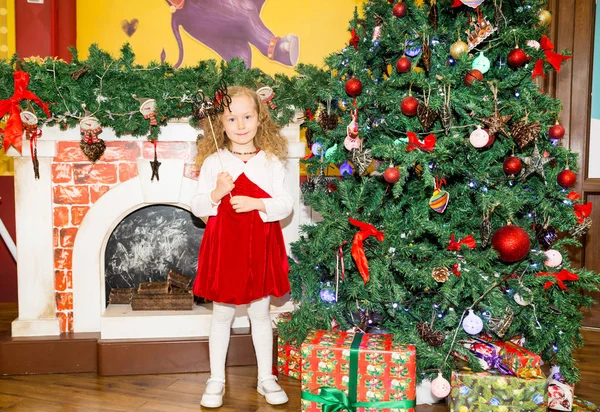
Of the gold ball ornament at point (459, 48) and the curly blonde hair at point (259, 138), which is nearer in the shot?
the gold ball ornament at point (459, 48)

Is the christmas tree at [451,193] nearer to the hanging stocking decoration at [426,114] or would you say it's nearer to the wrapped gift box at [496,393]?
the hanging stocking decoration at [426,114]

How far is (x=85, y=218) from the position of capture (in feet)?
8.95

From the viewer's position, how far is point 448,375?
2156 mm

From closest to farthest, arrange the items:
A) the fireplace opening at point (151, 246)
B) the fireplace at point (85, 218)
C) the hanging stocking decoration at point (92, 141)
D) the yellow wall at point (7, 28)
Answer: the hanging stocking decoration at point (92, 141)
the fireplace at point (85, 218)
the fireplace opening at point (151, 246)
the yellow wall at point (7, 28)

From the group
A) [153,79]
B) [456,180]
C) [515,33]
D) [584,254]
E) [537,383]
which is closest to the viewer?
[537,383]

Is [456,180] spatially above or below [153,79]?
below

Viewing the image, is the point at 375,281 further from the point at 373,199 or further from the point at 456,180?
the point at 456,180

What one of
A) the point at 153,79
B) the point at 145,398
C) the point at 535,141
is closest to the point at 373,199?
the point at 535,141

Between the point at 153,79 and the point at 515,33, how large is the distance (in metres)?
1.64

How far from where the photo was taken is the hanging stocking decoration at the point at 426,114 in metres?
2.09

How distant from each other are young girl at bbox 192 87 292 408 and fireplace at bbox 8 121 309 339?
33 cm

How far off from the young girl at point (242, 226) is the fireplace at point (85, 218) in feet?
1.09

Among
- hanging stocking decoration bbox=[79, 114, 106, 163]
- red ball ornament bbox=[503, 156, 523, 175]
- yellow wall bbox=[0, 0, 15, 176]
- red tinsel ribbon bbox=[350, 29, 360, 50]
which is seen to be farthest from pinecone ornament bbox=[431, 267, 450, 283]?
yellow wall bbox=[0, 0, 15, 176]

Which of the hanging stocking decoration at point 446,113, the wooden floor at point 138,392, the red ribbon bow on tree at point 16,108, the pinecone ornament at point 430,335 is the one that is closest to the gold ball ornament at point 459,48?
the hanging stocking decoration at point 446,113
